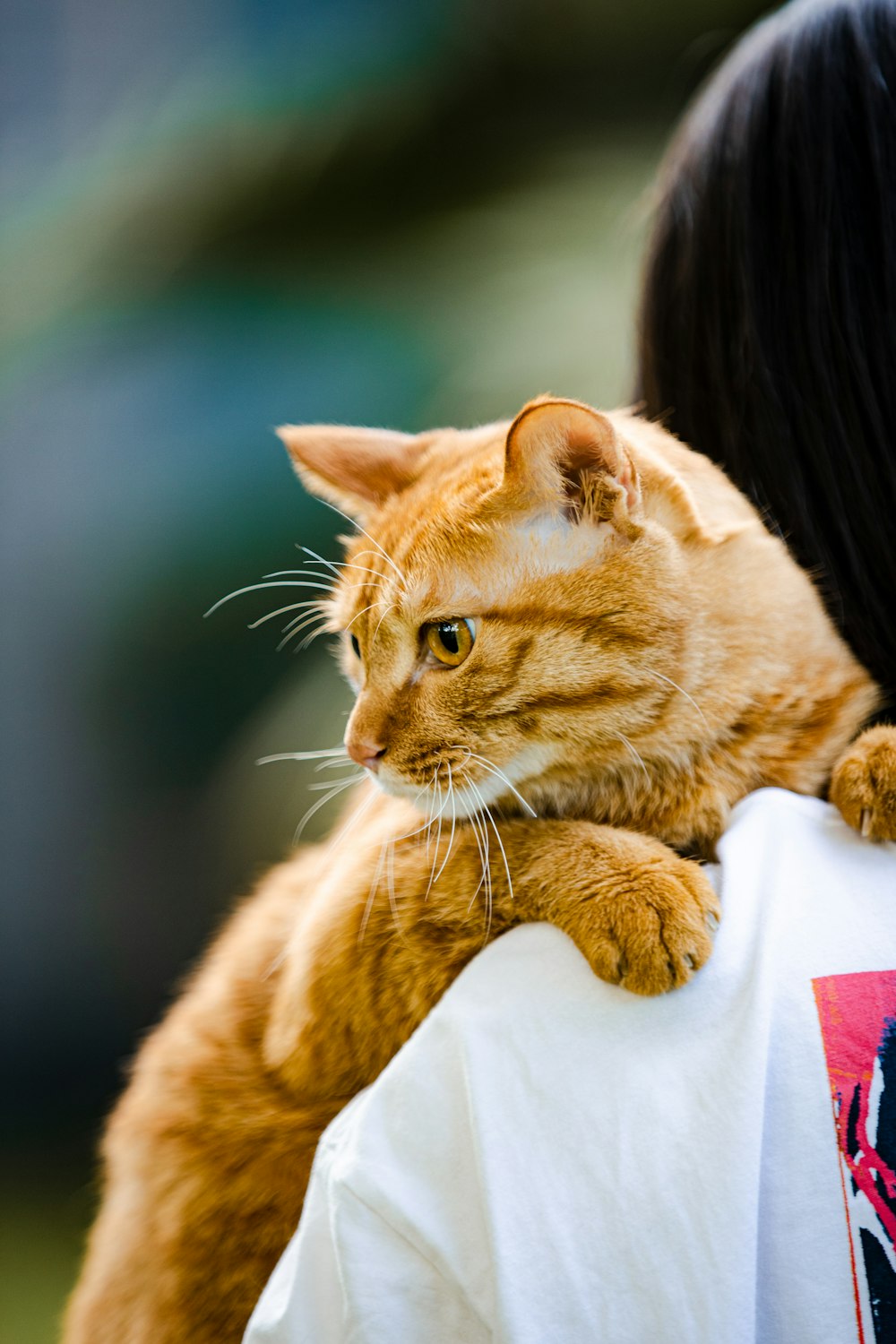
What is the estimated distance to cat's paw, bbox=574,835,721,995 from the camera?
553mm

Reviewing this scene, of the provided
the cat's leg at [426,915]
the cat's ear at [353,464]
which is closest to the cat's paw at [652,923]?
the cat's leg at [426,915]

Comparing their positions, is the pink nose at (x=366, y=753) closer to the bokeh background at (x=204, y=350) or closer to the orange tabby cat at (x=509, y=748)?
the orange tabby cat at (x=509, y=748)

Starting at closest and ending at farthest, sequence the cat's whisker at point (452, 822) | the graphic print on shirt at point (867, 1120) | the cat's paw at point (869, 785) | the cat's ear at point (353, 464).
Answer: the graphic print on shirt at point (867, 1120) → the cat's paw at point (869, 785) → the cat's whisker at point (452, 822) → the cat's ear at point (353, 464)

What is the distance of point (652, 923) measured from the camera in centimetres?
59

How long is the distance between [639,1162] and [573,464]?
1.56ft

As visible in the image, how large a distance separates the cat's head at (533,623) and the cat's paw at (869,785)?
146 millimetres

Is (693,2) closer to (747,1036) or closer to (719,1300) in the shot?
(747,1036)

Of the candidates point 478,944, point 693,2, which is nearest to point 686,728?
point 478,944

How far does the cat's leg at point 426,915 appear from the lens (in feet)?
2.15

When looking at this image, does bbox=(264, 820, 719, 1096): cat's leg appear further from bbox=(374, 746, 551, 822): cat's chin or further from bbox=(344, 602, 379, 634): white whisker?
bbox=(344, 602, 379, 634): white whisker

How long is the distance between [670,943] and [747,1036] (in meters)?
0.08

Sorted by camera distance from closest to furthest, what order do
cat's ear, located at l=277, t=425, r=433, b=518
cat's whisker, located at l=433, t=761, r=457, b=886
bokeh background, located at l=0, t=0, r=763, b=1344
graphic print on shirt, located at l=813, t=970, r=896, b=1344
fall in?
graphic print on shirt, located at l=813, t=970, r=896, b=1344 < cat's whisker, located at l=433, t=761, r=457, b=886 < cat's ear, located at l=277, t=425, r=433, b=518 < bokeh background, located at l=0, t=0, r=763, b=1344

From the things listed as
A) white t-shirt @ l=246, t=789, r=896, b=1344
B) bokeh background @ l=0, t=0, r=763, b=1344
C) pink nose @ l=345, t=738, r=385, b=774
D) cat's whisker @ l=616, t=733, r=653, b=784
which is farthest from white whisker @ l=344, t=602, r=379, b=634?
bokeh background @ l=0, t=0, r=763, b=1344

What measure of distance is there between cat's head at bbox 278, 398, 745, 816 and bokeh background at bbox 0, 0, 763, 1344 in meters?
0.94
